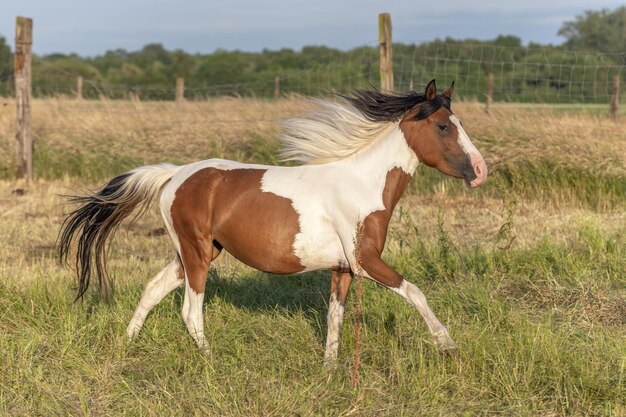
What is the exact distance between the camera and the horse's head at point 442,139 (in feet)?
16.0

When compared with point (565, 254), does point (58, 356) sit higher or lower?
lower

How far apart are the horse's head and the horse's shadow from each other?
1.42 meters

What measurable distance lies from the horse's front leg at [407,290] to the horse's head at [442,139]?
2.32 ft

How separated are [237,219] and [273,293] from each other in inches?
55.9

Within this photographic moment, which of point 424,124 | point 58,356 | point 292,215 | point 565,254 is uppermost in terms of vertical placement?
point 424,124

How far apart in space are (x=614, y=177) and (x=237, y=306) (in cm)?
610

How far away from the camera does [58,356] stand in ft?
16.0

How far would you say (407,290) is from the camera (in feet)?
15.3

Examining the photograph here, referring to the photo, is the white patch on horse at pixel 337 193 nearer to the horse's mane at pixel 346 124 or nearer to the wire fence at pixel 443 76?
the horse's mane at pixel 346 124

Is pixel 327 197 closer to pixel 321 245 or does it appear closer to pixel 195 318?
pixel 321 245

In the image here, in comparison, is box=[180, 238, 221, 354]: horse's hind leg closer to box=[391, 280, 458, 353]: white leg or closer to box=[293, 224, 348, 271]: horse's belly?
box=[293, 224, 348, 271]: horse's belly

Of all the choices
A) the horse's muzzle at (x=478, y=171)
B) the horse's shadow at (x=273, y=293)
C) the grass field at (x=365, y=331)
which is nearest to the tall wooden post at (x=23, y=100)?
the grass field at (x=365, y=331)

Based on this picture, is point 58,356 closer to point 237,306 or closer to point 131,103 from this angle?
point 237,306

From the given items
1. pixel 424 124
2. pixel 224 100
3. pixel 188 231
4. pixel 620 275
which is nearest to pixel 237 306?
pixel 188 231
